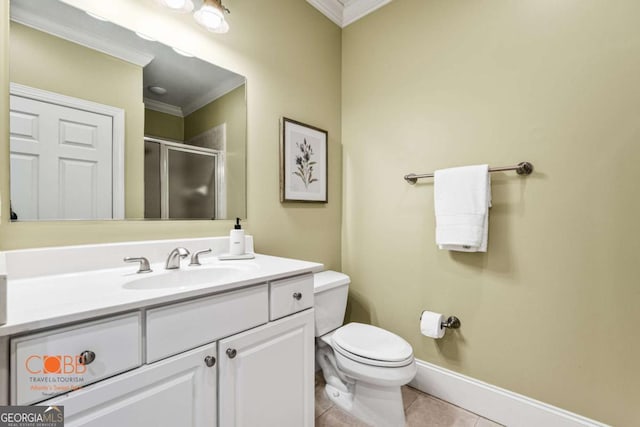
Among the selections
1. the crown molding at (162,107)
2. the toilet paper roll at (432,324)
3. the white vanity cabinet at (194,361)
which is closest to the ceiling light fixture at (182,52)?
the crown molding at (162,107)

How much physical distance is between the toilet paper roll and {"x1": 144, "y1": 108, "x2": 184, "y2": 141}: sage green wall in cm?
160

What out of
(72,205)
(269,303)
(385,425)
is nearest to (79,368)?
(269,303)

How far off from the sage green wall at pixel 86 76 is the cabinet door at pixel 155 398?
69cm

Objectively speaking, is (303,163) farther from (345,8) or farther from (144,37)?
(345,8)

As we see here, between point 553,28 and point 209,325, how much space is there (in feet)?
6.33

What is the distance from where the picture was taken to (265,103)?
5.37 feet

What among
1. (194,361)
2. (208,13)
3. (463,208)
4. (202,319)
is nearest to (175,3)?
(208,13)

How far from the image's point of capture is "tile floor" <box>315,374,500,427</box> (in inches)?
55.9

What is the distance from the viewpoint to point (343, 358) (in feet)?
4.58

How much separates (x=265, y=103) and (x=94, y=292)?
1257 millimetres

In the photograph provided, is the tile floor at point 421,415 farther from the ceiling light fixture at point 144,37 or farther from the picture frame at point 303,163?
the ceiling light fixture at point 144,37

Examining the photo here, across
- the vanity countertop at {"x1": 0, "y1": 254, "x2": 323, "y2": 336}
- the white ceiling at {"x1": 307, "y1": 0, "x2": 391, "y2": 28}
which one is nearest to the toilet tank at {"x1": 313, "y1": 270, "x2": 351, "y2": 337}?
the vanity countertop at {"x1": 0, "y1": 254, "x2": 323, "y2": 336}

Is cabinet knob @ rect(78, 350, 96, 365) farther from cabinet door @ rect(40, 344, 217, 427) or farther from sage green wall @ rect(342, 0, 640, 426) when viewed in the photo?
sage green wall @ rect(342, 0, 640, 426)

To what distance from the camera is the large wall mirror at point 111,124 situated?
0.96 m
